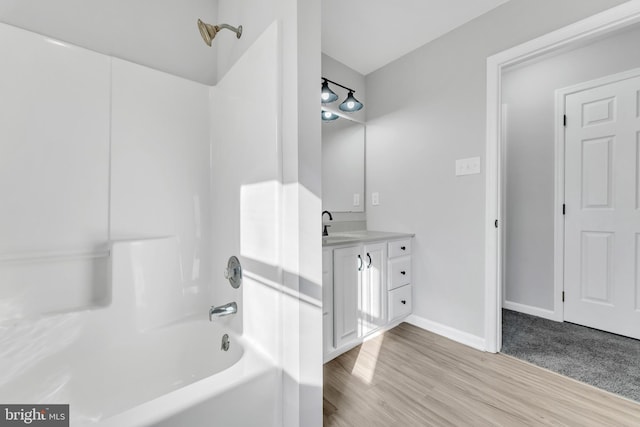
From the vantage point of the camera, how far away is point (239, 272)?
132cm

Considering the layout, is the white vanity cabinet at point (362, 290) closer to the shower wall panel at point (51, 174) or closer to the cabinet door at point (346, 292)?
the cabinet door at point (346, 292)

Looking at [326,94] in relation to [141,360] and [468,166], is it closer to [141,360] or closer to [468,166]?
[468,166]

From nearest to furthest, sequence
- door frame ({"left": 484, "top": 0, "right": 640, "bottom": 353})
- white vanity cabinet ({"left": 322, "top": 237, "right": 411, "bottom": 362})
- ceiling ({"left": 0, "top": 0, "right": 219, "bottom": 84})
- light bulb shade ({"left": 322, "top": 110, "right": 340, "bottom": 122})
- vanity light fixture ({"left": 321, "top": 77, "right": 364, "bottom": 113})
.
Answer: ceiling ({"left": 0, "top": 0, "right": 219, "bottom": 84}) < white vanity cabinet ({"left": 322, "top": 237, "right": 411, "bottom": 362}) < door frame ({"left": 484, "top": 0, "right": 640, "bottom": 353}) < vanity light fixture ({"left": 321, "top": 77, "right": 364, "bottom": 113}) < light bulb shade ({"left": 322, "top": 110, "right": 340, "bottom": 122})

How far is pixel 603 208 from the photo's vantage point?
2.26 metres

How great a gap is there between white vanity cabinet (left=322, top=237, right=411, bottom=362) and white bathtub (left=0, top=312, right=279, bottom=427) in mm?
684

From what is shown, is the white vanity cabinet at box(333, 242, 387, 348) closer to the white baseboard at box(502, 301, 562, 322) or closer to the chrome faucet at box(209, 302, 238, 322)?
the chrome faucet at box(209, 302, 238, 322)

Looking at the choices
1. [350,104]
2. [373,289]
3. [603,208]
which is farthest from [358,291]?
[603,208]

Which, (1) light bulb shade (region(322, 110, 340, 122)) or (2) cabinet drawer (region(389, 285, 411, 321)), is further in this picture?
(1) light bulb shade (region(322, 110, 340, 122))

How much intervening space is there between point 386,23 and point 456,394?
102 inches

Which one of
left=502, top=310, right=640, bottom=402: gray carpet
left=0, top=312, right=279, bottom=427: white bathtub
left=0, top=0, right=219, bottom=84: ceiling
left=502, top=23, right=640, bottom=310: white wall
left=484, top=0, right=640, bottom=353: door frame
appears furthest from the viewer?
left=502, top=23, right=640, bottom=310: white wall

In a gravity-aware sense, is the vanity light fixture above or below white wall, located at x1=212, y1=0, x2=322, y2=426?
above

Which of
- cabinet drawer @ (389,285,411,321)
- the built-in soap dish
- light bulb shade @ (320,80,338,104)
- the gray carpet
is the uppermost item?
light bulb shade @ (320,80,338,104)

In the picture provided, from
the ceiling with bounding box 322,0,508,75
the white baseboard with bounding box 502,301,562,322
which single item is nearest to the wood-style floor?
the white baseboard with bounding box 502,301,562,322

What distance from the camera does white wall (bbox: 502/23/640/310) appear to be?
2471 mm
